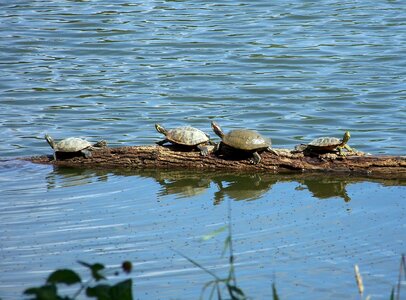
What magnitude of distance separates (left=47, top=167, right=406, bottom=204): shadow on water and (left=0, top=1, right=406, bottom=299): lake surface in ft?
0.08

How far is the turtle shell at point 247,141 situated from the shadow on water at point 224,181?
0.37 m

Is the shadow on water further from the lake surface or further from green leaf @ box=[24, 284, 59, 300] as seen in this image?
green leaf @ box=[24, 284, 59, 300]

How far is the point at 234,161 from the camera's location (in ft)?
29.2

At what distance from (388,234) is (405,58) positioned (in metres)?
7.83

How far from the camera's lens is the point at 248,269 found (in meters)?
6.34

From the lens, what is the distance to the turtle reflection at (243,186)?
842 centimetres

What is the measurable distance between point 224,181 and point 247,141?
501 mm

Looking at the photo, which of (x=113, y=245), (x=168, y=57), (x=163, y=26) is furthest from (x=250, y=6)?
(x=113, y=245)

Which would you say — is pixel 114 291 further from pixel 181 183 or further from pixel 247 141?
pixel 181 183

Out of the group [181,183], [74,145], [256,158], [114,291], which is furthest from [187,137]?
[114,291]

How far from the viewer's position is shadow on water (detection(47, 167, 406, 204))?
27.8 feet

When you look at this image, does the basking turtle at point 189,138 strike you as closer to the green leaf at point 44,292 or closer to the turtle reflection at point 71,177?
the turtle reflection at point 71,177

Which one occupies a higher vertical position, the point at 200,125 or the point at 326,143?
the point at 326,143

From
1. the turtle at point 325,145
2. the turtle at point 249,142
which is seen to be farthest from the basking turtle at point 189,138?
the turtle at point 325,145
